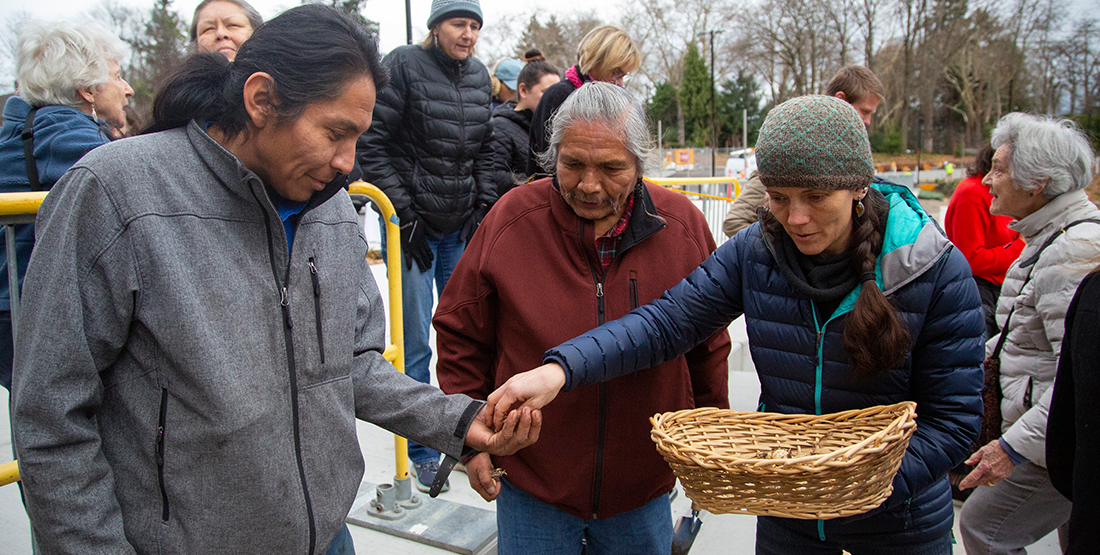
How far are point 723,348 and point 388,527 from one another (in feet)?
6.14

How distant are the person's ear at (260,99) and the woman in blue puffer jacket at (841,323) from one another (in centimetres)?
87

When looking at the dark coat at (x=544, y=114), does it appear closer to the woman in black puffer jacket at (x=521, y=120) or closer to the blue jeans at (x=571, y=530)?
the woman in black puffer jacket at (x=521, y=120)

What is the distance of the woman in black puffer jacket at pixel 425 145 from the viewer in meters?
3.76

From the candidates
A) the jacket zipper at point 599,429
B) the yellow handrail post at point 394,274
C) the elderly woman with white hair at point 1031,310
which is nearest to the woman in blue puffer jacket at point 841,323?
the jacket zipper at point 599,429

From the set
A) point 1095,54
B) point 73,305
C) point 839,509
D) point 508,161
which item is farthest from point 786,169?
point 1095,54

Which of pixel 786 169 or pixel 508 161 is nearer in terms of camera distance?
pixel 786 169

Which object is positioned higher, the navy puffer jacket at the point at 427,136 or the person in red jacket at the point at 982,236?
the navy puffer jacket at the point at 427,136

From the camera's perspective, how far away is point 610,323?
6.31 feet

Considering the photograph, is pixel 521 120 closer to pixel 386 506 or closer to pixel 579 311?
pixel 386 506

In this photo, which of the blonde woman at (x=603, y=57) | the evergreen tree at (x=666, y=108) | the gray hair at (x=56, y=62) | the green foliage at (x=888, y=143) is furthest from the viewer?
the evergreen tree at (x=666, y=108)

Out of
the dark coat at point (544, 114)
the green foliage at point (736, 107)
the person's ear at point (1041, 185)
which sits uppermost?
the green foliage at point (736, 107)

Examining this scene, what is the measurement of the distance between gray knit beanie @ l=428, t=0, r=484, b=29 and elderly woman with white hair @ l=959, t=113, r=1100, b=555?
9.06 feet

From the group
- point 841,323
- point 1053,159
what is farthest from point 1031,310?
point 841,323

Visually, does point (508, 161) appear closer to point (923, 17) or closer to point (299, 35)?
point (299, 35)
